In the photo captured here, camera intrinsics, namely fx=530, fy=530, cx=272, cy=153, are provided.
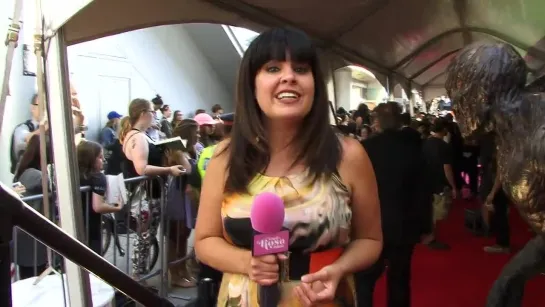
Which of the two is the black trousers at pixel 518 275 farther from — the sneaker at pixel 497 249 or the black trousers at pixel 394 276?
the sneaker at pixel 497 249

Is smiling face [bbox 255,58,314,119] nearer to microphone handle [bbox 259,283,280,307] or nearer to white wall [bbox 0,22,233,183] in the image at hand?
microphone handle [bbox 259,283,280,307]

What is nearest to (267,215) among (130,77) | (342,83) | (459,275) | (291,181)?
(291,181)

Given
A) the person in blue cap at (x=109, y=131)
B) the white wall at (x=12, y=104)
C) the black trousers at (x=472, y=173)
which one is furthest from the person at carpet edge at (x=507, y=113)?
the black trousers at (x=472, y=173)

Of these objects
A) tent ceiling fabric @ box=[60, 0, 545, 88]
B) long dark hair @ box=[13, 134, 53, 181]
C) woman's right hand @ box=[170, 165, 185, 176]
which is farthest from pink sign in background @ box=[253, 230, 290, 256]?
woman's right hand @ box=[170, 165, 185, 176]

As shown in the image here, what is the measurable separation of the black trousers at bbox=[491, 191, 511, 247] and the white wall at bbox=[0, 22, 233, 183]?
276cm

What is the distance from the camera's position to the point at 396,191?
124 inches

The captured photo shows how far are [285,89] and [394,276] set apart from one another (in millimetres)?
2464

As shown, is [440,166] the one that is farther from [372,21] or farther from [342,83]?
[372,21]

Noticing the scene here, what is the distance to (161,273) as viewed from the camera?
3.83 metres

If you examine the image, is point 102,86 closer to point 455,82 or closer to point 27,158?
point 27,158

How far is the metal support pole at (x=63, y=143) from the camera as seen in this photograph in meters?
2.36

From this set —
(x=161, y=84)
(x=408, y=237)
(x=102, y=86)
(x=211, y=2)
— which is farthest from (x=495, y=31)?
(x=161, y=84)

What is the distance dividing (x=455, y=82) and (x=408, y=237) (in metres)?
1.78

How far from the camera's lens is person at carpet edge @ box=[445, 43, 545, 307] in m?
1.52
